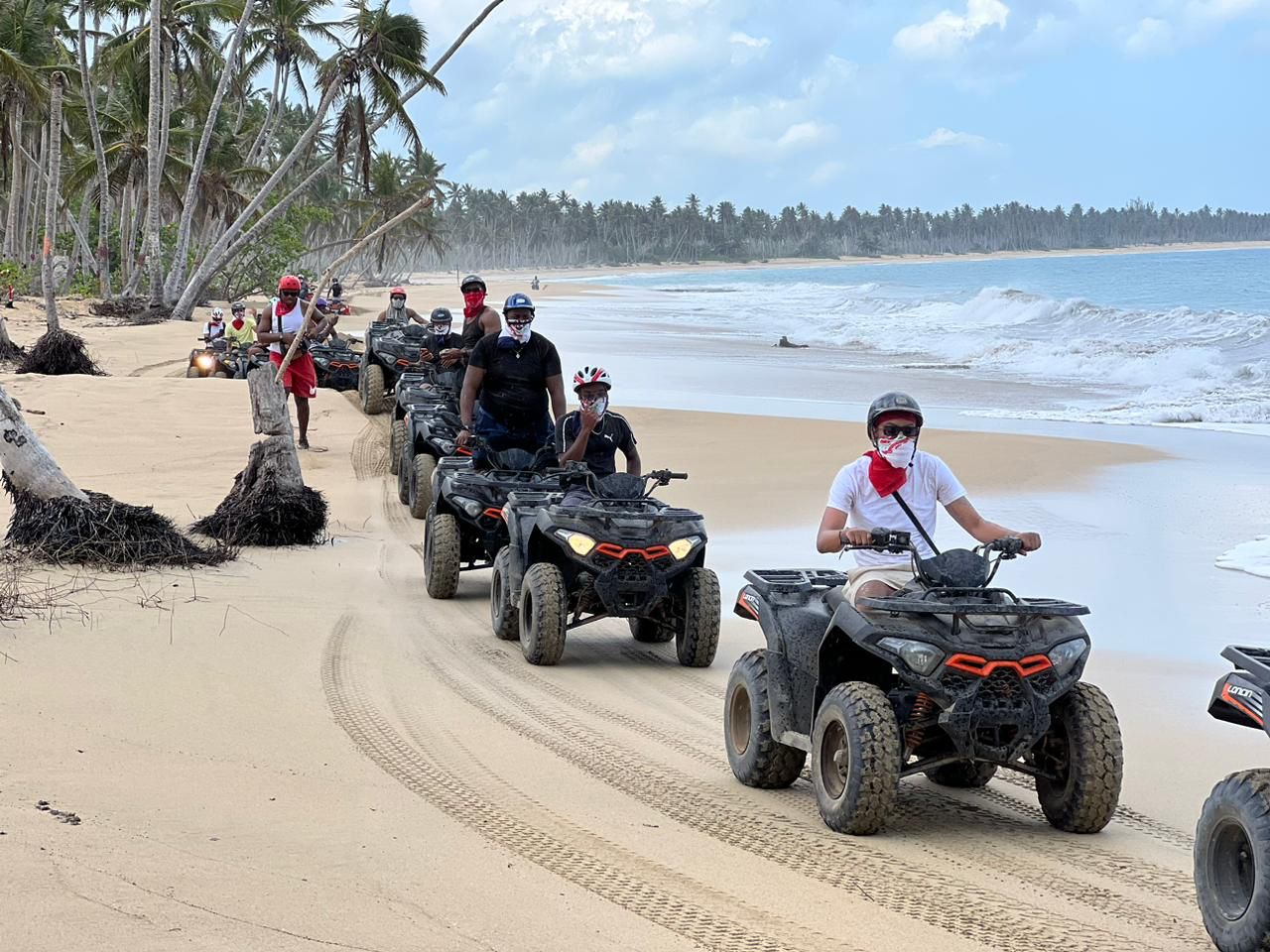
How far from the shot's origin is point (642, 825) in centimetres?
579

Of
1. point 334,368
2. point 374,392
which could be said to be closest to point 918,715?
point 374,392

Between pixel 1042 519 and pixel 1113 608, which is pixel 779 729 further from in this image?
pixel 1042 519

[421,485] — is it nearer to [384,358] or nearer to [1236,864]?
[384,358]

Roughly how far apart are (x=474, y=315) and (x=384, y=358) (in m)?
7.67

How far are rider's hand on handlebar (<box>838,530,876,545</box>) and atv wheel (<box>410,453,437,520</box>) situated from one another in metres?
8.64

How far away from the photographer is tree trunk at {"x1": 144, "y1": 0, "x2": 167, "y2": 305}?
33.6 metres

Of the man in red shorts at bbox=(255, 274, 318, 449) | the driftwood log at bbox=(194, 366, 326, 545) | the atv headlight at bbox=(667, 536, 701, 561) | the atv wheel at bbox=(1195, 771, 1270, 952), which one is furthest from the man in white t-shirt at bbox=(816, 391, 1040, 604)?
the man in red shorts at bbox=(255, 274, 318, 449)

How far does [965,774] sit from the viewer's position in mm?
6535

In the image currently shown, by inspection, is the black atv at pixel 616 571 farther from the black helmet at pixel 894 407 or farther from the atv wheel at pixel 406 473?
the atv wheel at pixel 406 473

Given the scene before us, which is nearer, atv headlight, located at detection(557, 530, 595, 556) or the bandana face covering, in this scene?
atv headlight, located at detection(557, 530, 595, 556)

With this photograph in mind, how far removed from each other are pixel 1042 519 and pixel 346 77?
22.1 metres

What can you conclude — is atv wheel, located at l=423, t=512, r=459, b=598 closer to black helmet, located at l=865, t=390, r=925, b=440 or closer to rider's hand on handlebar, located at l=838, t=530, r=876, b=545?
black helmet, located at l=865, t=390, r=925, b=440

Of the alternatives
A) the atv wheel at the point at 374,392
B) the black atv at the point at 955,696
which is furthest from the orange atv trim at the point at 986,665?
the atv wheel at the point at 374,392

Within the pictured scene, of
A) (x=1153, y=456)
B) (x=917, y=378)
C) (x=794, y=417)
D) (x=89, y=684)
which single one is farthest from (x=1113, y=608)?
(x=917, y=378)
